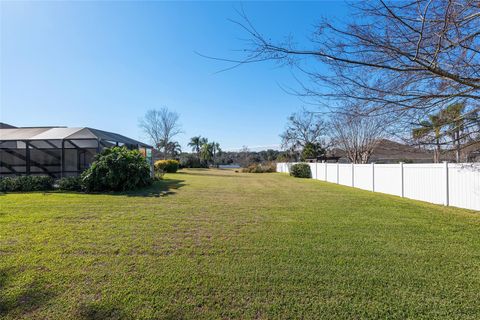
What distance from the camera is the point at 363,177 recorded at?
493 inches

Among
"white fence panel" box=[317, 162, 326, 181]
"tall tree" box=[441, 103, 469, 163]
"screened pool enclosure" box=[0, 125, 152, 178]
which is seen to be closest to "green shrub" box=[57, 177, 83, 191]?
"screened pool enclosure" box=[0, 125, 152, 178]

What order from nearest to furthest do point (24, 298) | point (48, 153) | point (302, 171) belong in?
point (24, 298)
point (48, 153)
point (302, 171)

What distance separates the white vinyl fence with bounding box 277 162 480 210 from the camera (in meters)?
6.72

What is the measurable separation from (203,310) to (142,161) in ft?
34.0

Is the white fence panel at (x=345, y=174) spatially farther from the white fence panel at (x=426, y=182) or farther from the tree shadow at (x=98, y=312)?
the tree shadow at (x=98, y=312)

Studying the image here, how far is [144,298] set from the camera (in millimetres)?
2656

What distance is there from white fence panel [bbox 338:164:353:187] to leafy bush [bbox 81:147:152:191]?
34.6 ft

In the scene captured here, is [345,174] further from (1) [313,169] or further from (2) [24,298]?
(2) [24,298]

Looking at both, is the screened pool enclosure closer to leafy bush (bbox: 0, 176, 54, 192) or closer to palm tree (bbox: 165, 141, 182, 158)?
leafy bush (bbox: 0, 176, 54, 192)

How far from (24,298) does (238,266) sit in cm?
231

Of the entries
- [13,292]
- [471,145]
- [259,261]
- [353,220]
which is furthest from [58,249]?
[471,145]

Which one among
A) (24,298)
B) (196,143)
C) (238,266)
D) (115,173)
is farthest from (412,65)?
(196,143)

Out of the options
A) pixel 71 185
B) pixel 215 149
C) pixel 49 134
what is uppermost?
pixel 215 149

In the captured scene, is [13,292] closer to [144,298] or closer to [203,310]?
[144,298]
